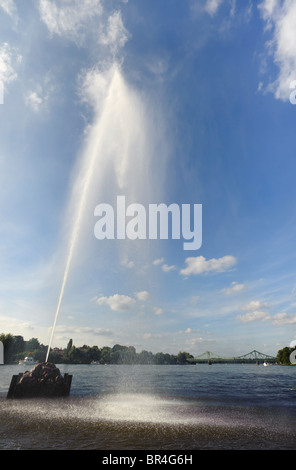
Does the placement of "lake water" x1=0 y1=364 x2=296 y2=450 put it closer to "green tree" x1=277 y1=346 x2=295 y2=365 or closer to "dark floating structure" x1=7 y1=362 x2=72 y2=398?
"dark floating structure" x1=7 y1=362 x2=72 y2=398

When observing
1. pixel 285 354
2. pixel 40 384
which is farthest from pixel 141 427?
pixel 285 354

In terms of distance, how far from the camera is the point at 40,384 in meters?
32.1

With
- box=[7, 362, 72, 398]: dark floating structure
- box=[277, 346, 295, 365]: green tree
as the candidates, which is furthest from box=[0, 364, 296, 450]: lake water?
box=[277, 346, 295, 365]: green tree

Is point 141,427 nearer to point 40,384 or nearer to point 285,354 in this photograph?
point 40,384

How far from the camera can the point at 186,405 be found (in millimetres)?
29375

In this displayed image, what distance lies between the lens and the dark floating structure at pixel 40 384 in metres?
31.0

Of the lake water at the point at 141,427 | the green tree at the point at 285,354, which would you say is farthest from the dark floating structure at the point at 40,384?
the green tree at the point at 285,354

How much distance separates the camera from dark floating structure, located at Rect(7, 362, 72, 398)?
3097 centimetres

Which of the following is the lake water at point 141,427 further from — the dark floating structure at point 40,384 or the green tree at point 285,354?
the green tree at point 285,354
